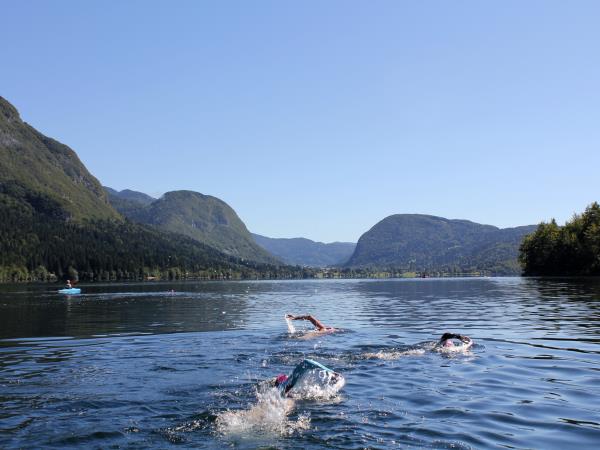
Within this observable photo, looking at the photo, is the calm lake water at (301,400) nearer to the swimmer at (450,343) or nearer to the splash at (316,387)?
the splash at (316,387)

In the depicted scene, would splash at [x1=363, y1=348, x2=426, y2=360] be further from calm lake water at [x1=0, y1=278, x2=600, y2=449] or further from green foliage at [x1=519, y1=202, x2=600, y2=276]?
green foliage at [x1=519, y1=202, x2=600, y2=276]

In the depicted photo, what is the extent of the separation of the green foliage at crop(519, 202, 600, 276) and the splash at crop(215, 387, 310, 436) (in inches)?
5674

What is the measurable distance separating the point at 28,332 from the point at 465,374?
34.0 m

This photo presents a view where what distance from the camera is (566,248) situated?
6216 inches

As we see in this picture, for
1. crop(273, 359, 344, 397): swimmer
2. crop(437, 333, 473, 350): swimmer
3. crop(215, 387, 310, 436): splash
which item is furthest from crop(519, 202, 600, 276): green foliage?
crop(215, 387, 310, 436): splash

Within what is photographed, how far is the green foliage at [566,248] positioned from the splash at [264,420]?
144126 millimetres

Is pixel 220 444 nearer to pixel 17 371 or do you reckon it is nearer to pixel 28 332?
pixel 17 371

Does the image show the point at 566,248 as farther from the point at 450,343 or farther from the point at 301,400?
the point at 301,400

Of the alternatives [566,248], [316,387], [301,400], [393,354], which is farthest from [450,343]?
[566,248]

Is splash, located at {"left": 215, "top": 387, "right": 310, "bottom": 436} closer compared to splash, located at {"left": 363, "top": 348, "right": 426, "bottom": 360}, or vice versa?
splash, located at {"left": 215, "top": 387, "right": 310, "bottom": 436}

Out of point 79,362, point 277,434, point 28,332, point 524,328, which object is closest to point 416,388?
point 277,434

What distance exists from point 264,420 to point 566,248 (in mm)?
163880

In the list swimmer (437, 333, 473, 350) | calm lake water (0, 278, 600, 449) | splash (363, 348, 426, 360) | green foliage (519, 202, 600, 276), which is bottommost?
calm lake water (0, 278, 600, 449)

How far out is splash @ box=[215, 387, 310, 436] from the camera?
550 inches
